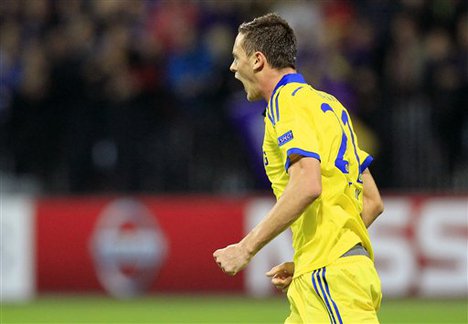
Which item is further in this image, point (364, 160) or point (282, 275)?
point (364, 160)

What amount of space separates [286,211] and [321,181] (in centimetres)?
20

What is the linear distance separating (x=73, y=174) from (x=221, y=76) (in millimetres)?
1958

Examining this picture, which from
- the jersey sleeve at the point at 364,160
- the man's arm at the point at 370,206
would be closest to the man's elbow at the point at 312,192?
the jersey sleeve at the point at 364,160

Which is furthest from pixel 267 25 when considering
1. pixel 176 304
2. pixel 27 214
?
pixel 27 214

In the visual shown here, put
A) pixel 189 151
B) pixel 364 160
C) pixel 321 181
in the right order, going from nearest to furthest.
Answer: pixel 321 181 → pixel 364 160 → pixel 189 151

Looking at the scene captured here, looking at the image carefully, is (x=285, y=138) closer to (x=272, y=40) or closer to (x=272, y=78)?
(x=272, y=78)

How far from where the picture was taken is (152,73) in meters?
13.1

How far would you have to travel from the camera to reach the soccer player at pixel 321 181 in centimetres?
457

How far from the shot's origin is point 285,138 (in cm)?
458

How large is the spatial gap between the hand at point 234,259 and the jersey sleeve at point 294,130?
0.38 meters

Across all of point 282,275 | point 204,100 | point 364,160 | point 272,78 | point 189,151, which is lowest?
point 282,275

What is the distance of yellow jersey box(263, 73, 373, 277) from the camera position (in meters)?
4.63

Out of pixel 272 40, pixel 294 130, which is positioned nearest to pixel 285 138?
pixel 294 130

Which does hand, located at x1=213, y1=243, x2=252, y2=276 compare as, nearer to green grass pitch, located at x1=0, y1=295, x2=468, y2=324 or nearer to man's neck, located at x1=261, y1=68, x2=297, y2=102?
man's neck, located at x1=261, y1=68, x2=297, y2=102
